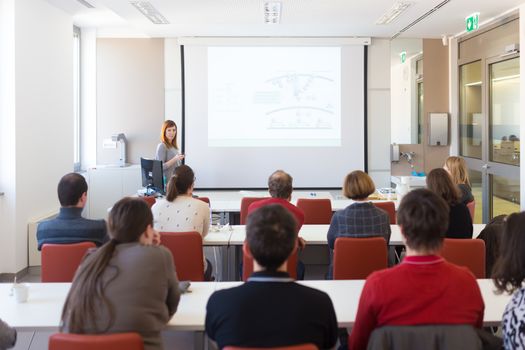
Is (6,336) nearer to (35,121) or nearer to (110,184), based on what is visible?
(35,121)

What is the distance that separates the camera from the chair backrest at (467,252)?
3293mm

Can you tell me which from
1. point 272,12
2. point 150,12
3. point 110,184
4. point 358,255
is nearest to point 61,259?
point 358,255

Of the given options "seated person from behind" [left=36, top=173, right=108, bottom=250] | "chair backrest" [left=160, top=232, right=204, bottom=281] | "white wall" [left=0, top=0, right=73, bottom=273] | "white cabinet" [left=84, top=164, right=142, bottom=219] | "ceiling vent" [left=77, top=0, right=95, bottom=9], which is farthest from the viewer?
"white cabinet" [left=84, top=164, right=142, bottom=219]

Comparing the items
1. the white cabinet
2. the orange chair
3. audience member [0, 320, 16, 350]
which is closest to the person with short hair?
the orange chair

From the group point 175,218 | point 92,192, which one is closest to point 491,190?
point 175,218

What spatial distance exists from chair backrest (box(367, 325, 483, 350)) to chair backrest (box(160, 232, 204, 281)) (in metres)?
1.85

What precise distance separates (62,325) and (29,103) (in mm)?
4657

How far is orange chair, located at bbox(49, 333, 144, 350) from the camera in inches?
70.2

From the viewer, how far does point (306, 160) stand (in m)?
8.66

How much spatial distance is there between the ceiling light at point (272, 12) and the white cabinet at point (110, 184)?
10.1ft

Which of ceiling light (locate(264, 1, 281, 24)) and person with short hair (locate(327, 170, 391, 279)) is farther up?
ceiling light (locate(264, 1, 281, 24))

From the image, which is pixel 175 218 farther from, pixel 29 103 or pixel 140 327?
pixel 29 103

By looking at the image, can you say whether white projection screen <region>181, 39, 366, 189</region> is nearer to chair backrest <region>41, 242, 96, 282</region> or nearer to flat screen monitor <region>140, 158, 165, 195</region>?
flat screen monitor <region>140, 158, 165, 195</region>

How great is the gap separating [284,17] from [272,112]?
1.84m
